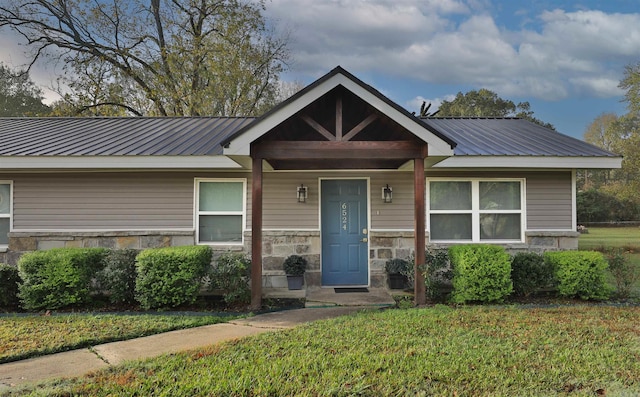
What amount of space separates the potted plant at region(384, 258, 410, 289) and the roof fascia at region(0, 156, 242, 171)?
3322mm

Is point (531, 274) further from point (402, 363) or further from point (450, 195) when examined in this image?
point (402, 363)

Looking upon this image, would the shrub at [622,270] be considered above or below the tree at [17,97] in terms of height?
below

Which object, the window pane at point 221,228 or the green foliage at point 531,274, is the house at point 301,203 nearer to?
the window pane at point 221,228

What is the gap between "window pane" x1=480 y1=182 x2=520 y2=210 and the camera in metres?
6.90

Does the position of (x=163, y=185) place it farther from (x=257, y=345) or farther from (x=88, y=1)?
(x=88, y=1)

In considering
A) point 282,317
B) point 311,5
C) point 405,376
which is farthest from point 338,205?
point 311,5

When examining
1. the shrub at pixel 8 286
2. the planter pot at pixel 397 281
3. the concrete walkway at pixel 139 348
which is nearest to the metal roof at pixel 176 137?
the shrub at pixel 8 286

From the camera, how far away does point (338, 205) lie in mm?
7023

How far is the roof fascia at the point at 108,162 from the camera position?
6.09m

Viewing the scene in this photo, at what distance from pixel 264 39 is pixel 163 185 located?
1379 centimetres

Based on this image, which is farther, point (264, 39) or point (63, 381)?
point (264, 39)

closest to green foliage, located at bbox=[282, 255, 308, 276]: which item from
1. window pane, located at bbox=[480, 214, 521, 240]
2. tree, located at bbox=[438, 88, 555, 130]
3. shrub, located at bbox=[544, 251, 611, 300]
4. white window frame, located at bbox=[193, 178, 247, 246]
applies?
white window frame, located at bbox=[193, 178, 247, 246]

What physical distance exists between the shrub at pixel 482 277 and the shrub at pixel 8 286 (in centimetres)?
664

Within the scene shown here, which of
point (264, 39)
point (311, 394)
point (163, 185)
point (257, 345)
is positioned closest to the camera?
point (311, 394)
